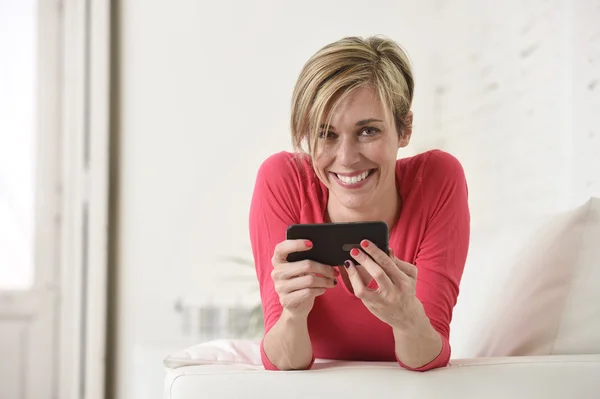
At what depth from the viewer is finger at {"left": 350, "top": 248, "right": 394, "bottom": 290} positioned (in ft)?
3.01

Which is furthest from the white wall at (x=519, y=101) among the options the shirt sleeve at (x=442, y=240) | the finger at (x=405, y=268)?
the finger at (x=405, y=268)

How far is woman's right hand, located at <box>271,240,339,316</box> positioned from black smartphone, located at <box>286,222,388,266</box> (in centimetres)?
1

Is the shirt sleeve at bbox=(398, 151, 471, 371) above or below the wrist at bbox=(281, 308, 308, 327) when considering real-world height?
above

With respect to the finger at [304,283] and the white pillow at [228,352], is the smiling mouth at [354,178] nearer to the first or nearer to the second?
the finger at [304,283]

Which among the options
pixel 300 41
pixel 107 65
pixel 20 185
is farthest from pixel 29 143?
pixel 300 41

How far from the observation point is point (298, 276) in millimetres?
978

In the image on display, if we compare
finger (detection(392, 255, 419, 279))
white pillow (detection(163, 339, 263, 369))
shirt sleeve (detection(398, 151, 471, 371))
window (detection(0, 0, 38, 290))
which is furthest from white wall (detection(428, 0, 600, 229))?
window (detection(0, 0, 38, 290))

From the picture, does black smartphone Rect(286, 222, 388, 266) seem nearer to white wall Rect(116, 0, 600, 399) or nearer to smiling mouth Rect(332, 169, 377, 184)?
smiling mouth Rect(332, 169, 377, 184)

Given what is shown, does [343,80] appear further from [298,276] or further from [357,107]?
[298,276]

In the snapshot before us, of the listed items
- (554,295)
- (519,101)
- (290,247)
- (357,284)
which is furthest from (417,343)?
(519,101)

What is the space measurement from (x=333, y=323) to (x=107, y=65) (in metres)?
2.17

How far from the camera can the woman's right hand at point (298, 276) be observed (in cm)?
96

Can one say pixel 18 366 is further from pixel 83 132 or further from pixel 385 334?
pixel 385 334

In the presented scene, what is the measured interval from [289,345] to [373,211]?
0.95 ft
